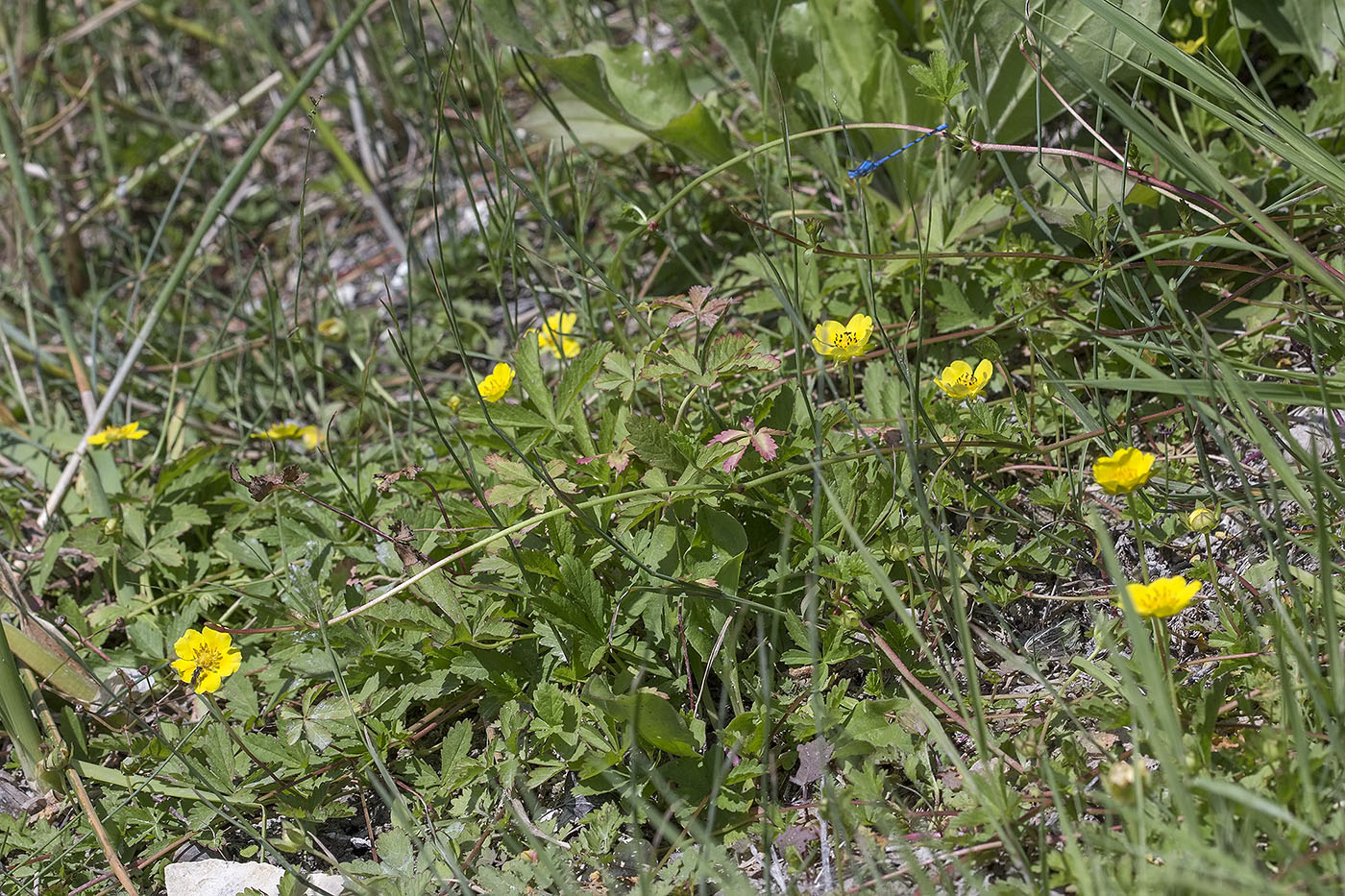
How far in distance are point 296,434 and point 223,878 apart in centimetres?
102

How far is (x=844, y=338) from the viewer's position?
1.75m

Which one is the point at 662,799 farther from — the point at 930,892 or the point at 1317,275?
the point at 1317,275

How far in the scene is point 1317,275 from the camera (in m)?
1.33

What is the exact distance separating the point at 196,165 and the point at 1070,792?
11.3 feet

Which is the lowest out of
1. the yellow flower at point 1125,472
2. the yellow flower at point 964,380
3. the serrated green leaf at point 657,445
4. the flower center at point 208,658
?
the yellow flower at point 1125,472

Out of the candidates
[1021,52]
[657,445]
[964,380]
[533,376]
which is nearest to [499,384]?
[533,376]

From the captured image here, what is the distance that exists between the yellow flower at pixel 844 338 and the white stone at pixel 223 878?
1.11m

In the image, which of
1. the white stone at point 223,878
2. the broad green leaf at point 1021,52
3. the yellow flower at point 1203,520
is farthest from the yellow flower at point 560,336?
the yellow flower at point 1203,520

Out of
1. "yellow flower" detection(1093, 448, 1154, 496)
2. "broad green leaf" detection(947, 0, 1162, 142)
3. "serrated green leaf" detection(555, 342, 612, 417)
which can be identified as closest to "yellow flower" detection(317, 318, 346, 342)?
"serrated green leaf" detection(555, 342, 612, 417)

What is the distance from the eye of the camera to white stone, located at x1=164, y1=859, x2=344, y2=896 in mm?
1587

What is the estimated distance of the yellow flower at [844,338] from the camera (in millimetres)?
1701

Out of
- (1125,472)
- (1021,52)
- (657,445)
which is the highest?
(1021,52)

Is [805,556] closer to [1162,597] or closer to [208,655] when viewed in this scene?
[1162,597]

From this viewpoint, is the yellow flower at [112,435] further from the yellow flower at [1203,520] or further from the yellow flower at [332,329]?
the yellow flower at [1203,520]
